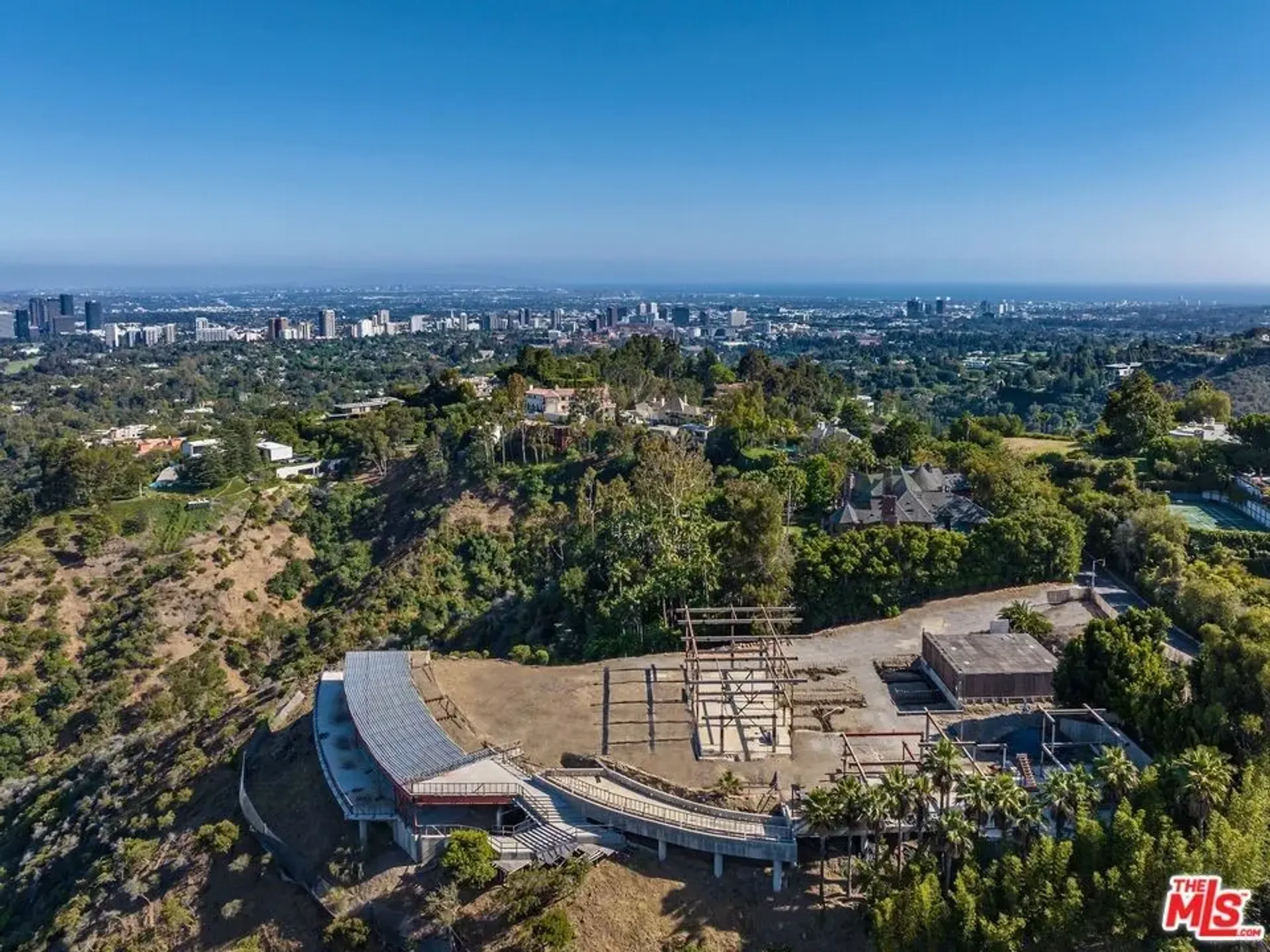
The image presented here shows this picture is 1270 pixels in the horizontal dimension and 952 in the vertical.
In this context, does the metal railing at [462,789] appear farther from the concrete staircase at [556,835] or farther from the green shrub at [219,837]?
the green shrub at [219,837]

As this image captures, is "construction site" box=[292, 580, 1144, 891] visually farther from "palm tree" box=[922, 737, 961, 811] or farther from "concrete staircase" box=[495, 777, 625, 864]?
"palm tree" box=[922, 737, 961, 811]

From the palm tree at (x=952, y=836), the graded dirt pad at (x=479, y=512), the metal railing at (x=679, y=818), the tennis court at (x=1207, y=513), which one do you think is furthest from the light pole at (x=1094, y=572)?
the graded dirt pad at (x=479, y=512)

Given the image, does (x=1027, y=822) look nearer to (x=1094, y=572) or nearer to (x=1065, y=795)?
(x=1065, y=795)

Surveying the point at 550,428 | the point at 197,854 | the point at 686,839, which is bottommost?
the point at 197,854

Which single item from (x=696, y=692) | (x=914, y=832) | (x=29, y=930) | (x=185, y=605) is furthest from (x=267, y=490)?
(x=914, y=832)

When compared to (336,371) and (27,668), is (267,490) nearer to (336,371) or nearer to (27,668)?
(27,668)

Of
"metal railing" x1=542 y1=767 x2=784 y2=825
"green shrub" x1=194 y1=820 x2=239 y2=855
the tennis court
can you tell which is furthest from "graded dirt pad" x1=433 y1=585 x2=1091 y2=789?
the tennis court

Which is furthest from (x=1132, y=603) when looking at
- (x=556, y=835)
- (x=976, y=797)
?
(x=556, y=835)
